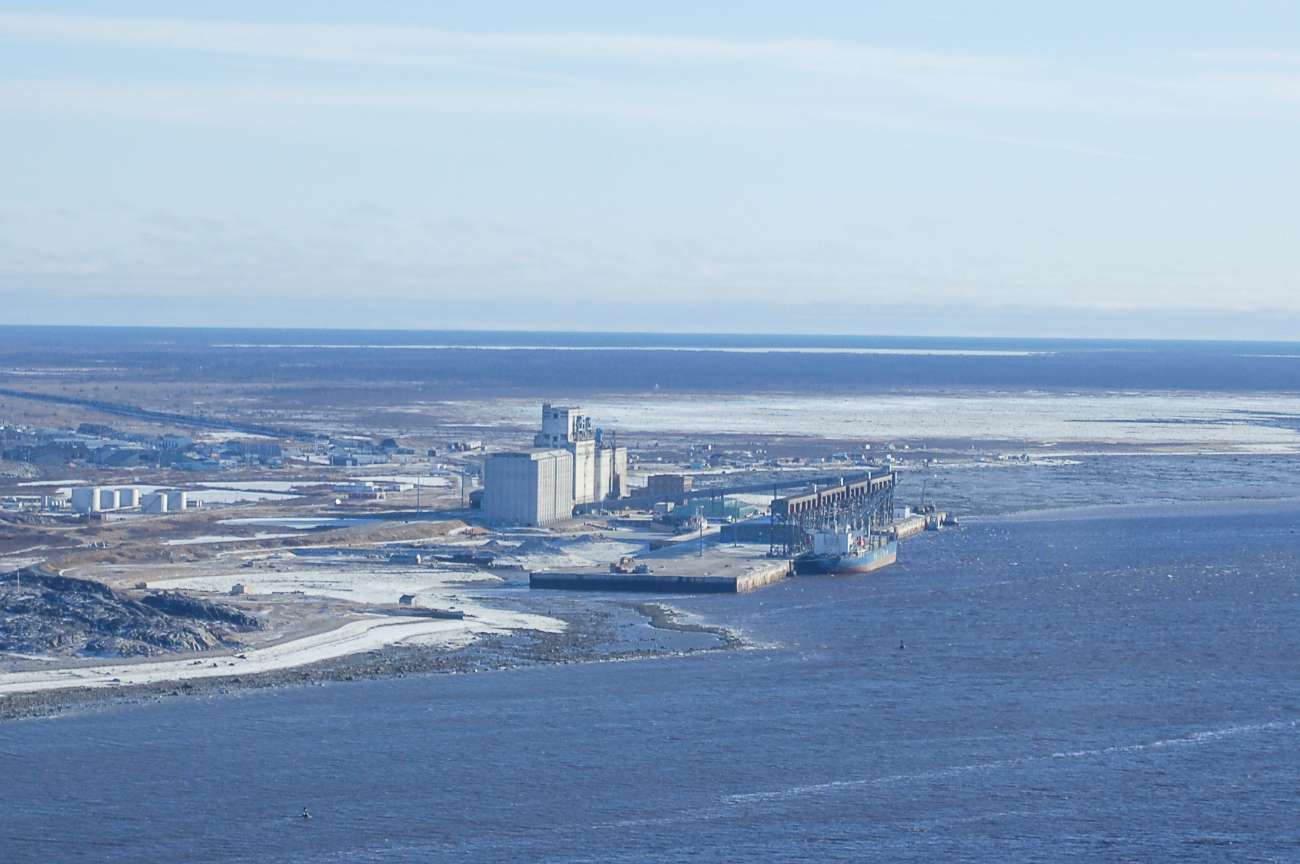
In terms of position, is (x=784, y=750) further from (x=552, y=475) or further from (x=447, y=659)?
(x=552, y=475)

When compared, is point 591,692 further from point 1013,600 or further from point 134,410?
point 134,410

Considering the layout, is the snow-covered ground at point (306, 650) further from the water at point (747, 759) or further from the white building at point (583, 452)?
the white building at point (583, 452)

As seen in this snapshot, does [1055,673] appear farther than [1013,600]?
No

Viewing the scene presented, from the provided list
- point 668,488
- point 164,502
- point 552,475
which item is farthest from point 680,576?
point 164,502

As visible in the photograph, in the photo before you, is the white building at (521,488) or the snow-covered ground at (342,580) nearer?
the snow-covered ground at (342,580)

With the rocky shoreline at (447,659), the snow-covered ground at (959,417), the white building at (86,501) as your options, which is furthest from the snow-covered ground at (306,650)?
the snow-covered ground at (959,417)

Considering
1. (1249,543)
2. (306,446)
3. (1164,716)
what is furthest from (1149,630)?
(306,446)
